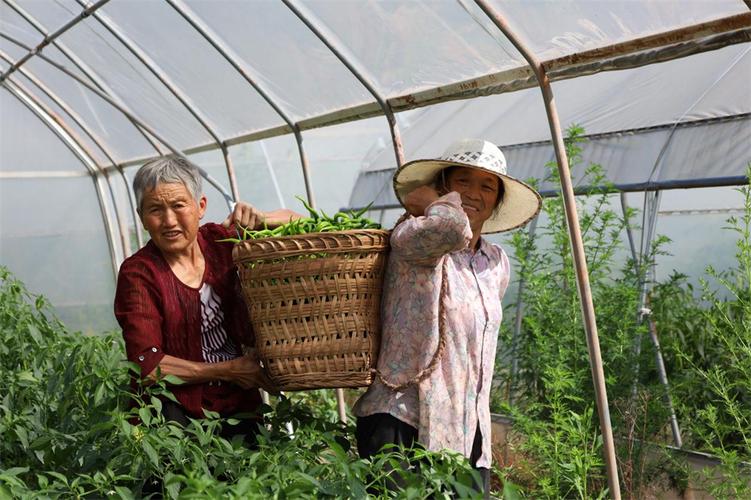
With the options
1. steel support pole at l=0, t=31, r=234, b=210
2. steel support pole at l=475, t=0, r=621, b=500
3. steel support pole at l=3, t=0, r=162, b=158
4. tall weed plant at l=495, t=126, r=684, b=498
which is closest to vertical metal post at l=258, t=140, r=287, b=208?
steel support pole at l=3, t=0, r=162, b=158

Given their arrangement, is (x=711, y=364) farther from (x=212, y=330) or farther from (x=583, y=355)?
(x=212, y=330)

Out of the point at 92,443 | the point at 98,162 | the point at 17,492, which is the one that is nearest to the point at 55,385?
the point at 92,443

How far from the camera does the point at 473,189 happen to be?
9.57 feet

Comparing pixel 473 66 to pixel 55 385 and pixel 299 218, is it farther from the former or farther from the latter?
pixel 55 385

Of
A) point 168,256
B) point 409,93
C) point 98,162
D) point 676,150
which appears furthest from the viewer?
point 98,162

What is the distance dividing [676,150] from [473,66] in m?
2.54

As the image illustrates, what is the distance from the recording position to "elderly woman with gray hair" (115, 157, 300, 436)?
2893 millimetres

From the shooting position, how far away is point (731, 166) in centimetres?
593

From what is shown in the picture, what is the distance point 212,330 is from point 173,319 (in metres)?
0.13

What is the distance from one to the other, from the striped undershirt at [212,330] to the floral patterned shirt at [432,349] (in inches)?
18.1

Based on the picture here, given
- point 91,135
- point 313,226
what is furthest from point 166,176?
point 91,135

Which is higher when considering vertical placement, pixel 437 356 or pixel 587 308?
pixel 587 308

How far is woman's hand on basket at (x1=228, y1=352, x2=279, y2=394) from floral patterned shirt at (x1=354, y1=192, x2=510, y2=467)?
27cm

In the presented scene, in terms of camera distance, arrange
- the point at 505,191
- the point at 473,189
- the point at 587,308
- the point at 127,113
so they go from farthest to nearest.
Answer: the point at 127,113, the point at 587,308, the point at 505,191, the point at 473,189
